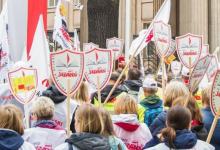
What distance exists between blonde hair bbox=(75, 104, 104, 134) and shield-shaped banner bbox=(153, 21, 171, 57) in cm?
395

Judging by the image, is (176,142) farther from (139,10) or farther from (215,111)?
(139,10)

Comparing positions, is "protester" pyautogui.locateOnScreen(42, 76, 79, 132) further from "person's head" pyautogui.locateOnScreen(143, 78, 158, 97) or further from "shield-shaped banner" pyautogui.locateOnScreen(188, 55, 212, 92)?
"shield-shaped banner" pyautogui.locateOnScreen(188, 55, 212, 92)

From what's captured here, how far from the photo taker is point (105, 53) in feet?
21.2

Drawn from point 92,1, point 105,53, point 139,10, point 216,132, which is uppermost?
point 139,10

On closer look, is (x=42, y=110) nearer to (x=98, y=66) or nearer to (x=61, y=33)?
(x=98, y=66)

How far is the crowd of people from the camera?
390 centimetres

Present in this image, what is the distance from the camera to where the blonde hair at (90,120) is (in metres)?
3.94

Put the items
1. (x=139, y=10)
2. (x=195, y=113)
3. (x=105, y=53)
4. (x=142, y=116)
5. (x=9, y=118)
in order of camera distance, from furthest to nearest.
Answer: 1. (x=139, y=10)
2. (x=105, y=53)
3. (x=142, y=116)
4. (x=195, y=113)
5. (x=9, y=118)

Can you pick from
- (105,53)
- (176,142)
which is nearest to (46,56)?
(105,53)

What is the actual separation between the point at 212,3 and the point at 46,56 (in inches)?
487

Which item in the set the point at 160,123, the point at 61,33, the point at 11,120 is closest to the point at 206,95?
the point at 160,123

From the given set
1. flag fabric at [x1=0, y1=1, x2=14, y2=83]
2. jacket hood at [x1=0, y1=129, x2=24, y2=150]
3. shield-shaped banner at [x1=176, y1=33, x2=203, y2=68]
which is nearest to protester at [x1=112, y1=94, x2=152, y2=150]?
jacket hood at [x1=0, y1=129, x2=24, y2=150]

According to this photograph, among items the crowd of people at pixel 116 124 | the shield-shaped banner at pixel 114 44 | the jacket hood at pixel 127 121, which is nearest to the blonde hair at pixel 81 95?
the crowd of people at pixel 116 124

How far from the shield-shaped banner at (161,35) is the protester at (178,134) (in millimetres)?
3840
